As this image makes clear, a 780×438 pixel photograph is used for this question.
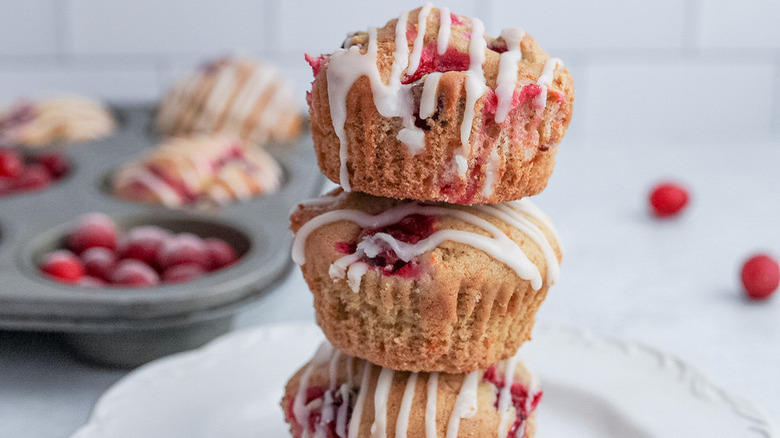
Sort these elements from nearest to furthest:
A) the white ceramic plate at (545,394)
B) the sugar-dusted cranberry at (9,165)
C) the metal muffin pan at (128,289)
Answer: the white ceramic plate at (545,394)
the metal muffin pan at (128,289)
the sugar-dusted cranberry at (9,165)

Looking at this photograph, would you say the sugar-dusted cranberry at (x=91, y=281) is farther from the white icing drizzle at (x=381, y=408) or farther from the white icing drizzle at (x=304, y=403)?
the white icing drizzle at (x=381, y=408)

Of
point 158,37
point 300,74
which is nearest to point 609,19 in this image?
point 300,74

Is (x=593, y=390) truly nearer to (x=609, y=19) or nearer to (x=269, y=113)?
(x=269, y=113)

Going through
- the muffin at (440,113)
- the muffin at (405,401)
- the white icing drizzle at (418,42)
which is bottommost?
the muffin at (405,401)

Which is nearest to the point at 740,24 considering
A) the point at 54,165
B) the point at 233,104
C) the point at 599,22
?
the point at 599,22

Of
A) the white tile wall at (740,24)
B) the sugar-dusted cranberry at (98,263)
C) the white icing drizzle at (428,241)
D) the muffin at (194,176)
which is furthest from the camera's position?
the white tile wall at (740,24)

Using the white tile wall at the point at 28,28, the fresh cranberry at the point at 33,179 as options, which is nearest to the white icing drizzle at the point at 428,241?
the fresh cranberry at the point at 33,179

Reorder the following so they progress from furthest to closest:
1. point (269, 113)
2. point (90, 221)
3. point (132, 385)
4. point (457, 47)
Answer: point (269, 113)
point (90, 221)
point (132, 385)
point (457, 47)
